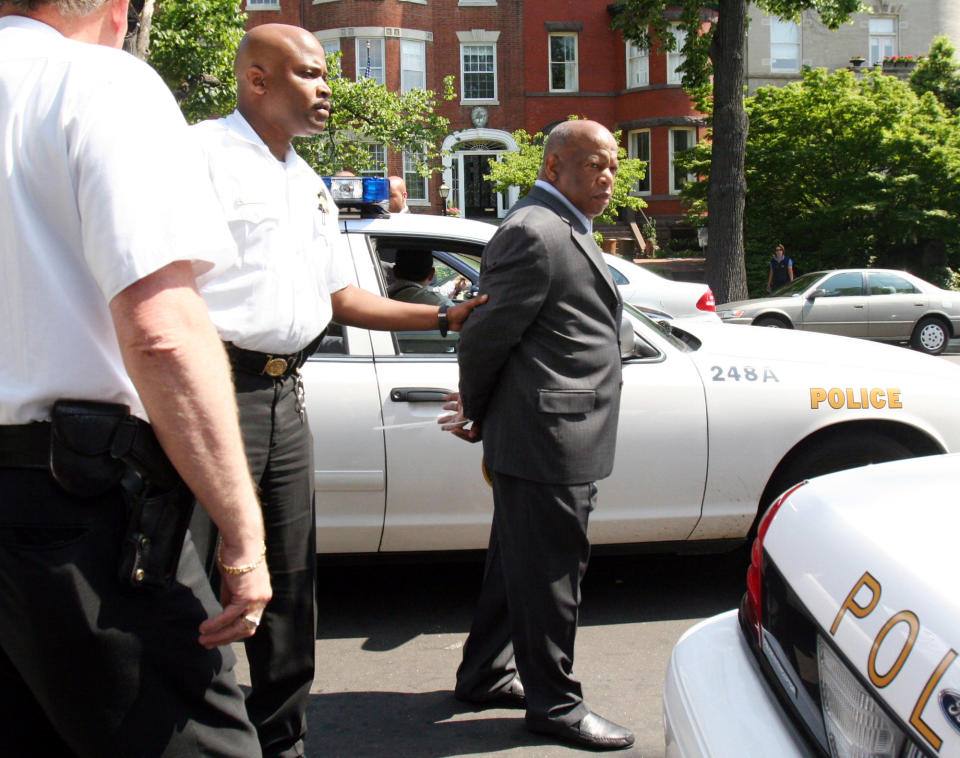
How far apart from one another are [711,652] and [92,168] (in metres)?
1.58

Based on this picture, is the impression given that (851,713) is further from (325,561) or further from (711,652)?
(325,561)

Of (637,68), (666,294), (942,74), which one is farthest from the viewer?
(637,68)

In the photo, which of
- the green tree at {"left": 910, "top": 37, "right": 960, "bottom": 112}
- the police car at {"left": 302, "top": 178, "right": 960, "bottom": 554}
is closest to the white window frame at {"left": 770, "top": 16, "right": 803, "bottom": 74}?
the green tree at {"left": 910, "top": 37, "right": 960, "bottom": 112}

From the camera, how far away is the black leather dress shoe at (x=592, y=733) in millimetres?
3010

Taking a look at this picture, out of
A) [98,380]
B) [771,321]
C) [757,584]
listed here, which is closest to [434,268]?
[757,584]

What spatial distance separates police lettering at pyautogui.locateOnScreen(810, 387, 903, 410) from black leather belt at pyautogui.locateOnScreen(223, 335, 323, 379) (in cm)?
229

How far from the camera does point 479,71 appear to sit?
31719 millimetres

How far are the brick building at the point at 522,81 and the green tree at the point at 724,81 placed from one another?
1370cm

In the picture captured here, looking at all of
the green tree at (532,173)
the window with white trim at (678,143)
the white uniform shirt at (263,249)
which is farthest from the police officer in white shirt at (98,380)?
the window with white trim at (678,143)

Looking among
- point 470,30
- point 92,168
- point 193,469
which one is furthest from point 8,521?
point 470,30

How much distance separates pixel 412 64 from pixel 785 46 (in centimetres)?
1200

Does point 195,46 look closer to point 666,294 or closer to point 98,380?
point 666,294

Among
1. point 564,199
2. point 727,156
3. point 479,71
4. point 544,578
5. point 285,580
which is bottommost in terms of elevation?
point 544,578

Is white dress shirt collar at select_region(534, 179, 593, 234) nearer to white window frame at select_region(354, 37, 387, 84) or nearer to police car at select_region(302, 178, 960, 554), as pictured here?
police car at select_region(302, 178, 960, 554)
